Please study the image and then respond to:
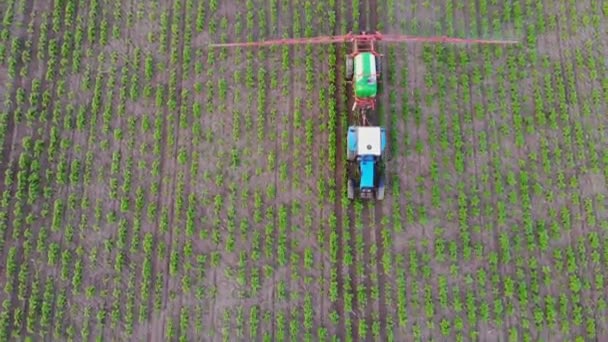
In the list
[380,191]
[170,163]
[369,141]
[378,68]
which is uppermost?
[378,68]

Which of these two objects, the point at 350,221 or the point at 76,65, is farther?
the point at 76,65

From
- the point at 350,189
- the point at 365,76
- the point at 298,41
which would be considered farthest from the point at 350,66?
the point at 350,189

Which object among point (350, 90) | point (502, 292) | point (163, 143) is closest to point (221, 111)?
point (163, 143)

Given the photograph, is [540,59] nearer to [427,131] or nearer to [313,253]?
[427,131]

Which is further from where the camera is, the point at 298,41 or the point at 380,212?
the point at 298,41

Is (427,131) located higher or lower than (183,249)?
higher

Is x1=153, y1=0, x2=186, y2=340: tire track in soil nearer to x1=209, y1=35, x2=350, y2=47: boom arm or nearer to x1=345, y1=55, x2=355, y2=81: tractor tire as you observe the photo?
x1=209, y1=35, x2=350, y2=47: boom arm

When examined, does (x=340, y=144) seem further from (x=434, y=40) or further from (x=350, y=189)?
(x=434, y=40)
